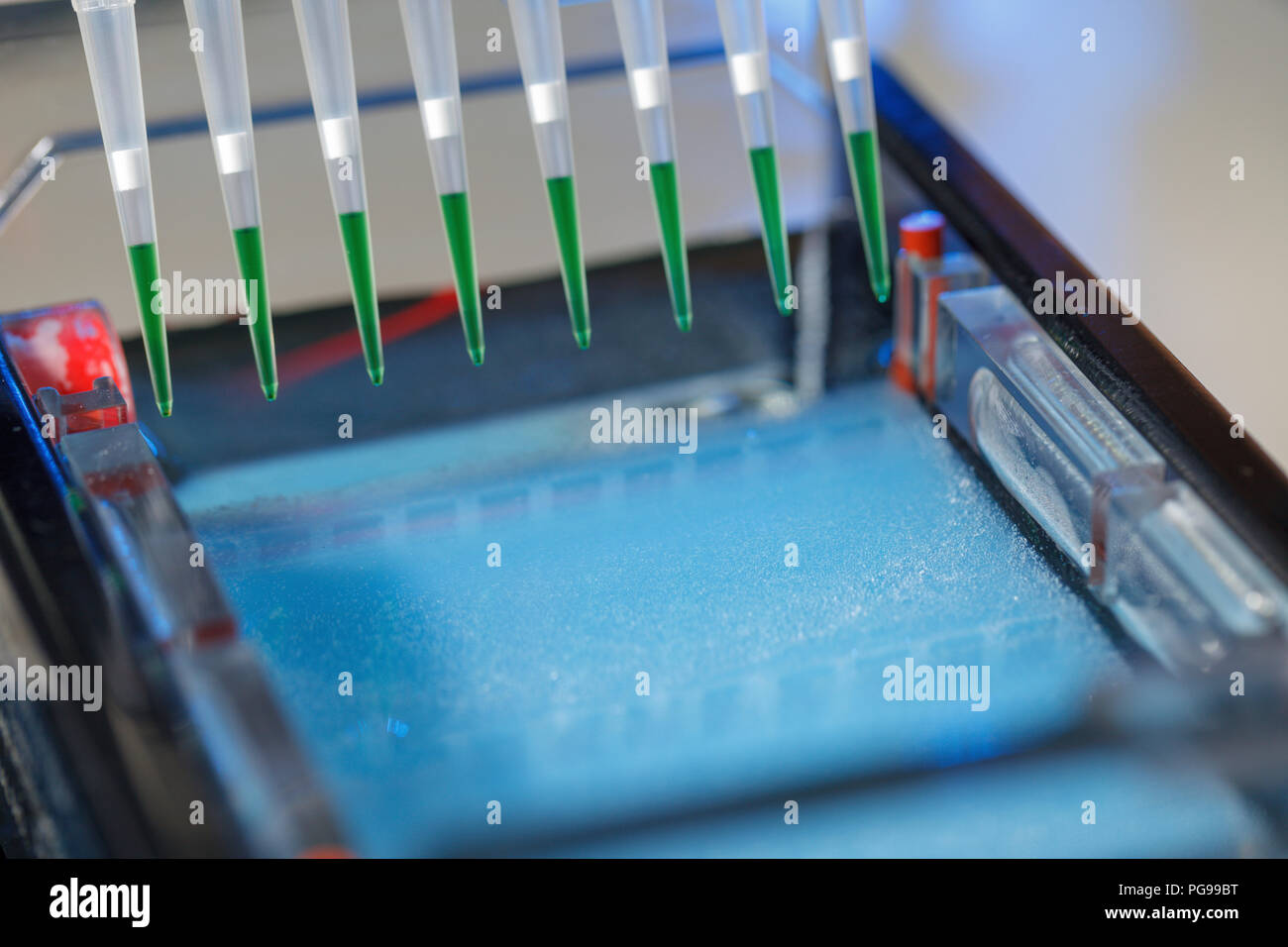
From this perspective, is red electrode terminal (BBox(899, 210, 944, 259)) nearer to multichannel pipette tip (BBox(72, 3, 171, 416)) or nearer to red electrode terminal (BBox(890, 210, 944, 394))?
red electrode terminal (BBox(890, 210, 944, 394))

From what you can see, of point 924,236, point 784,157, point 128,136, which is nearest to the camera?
point 128,136

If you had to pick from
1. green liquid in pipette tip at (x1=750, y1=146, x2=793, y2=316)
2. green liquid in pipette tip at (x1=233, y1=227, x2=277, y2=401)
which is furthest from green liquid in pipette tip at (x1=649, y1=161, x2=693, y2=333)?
green liquid in pipette tip at (x1=233, y1=227, x2=277, y2=401)

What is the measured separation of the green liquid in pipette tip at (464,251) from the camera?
56 cm

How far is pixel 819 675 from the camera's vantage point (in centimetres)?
49

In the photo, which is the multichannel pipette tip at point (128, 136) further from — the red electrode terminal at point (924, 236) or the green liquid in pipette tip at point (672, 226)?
the red electrode terminal at point (924, 236)

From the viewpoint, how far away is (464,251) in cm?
56

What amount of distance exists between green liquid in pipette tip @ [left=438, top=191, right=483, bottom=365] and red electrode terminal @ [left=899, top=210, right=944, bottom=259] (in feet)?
0.69

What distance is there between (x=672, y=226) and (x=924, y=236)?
137mm

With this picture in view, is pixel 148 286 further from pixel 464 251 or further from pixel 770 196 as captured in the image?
pixel 770 196

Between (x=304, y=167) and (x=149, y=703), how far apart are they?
58 cm

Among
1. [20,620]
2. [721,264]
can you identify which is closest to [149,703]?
[20,620]

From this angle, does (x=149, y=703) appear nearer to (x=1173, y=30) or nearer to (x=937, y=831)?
(x=937, y=831)

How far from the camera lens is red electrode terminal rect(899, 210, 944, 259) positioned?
0.65 m

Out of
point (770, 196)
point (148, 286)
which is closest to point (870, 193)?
point (770, 196)
